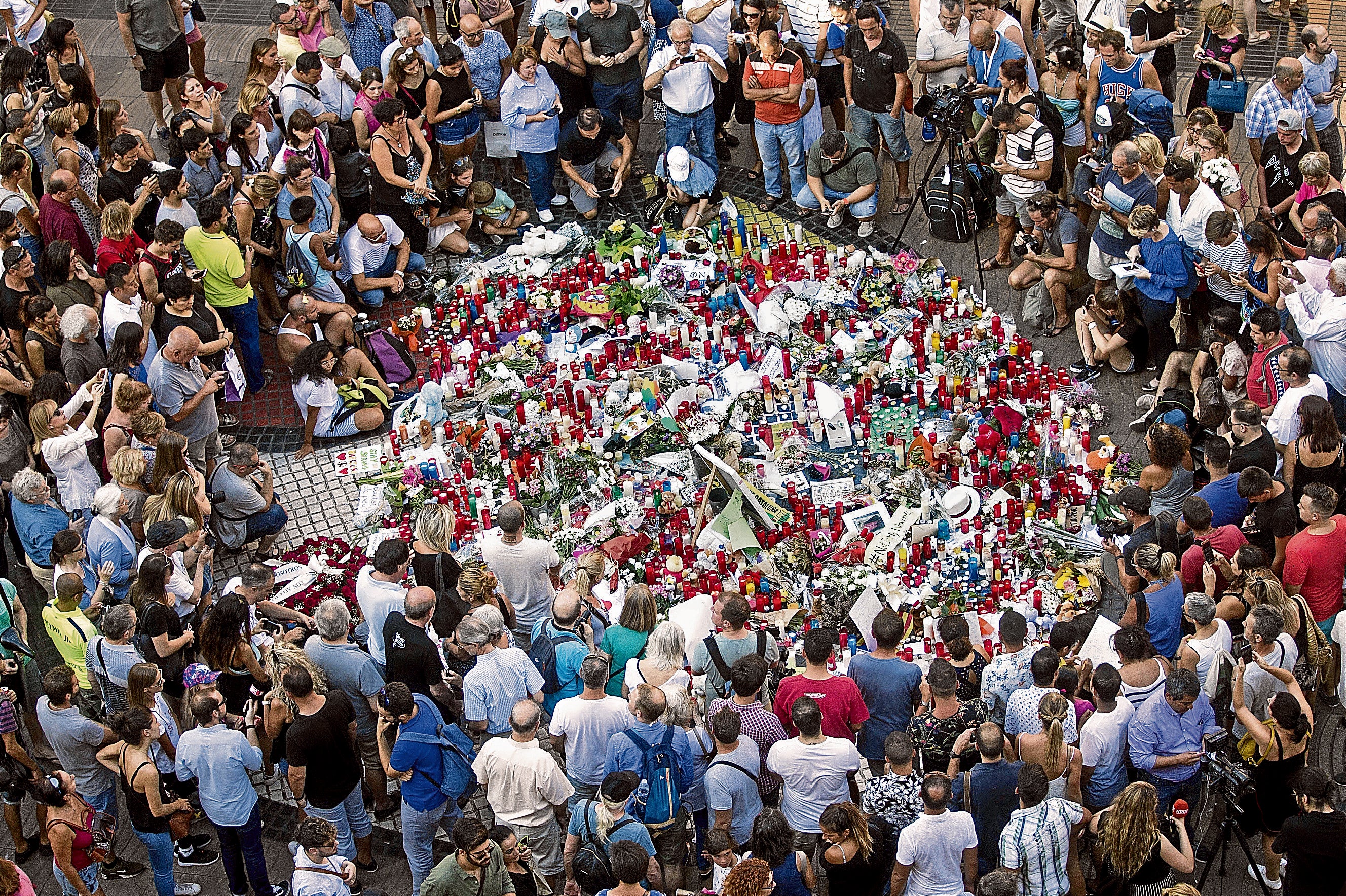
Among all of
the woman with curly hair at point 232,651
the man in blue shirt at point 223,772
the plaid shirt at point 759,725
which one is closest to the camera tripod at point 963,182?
the plaid shirt at point 759,725

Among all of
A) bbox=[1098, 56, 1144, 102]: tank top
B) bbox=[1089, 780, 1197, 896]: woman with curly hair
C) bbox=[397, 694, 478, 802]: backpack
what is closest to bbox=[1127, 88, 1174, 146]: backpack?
bbox=[1098, 56, 1144, 102]: tank top

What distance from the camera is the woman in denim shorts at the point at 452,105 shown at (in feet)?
53.4

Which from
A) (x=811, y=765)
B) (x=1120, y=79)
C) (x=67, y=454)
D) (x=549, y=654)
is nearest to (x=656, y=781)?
(x=811, y=765)

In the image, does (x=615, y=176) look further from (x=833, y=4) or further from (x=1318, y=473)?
(x=1318, y=473)

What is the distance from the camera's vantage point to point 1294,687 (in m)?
10.3

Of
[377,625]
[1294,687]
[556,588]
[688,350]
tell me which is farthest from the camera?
[688,350]

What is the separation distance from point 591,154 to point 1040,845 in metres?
9.49

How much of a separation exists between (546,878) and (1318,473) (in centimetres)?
629

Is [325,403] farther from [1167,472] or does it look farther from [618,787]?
[1167,472]

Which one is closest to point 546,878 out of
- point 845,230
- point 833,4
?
point 845,230

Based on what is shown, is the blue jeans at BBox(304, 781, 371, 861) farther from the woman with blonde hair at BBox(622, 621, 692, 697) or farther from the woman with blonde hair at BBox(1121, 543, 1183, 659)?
the woman with blonde hair at BBox(1121, 543, 1183, 659)

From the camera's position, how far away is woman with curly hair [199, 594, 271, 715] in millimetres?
10945

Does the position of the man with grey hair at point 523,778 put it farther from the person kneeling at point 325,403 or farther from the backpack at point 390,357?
the backpack at point 390,357

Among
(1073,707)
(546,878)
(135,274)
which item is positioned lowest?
(546,878)
